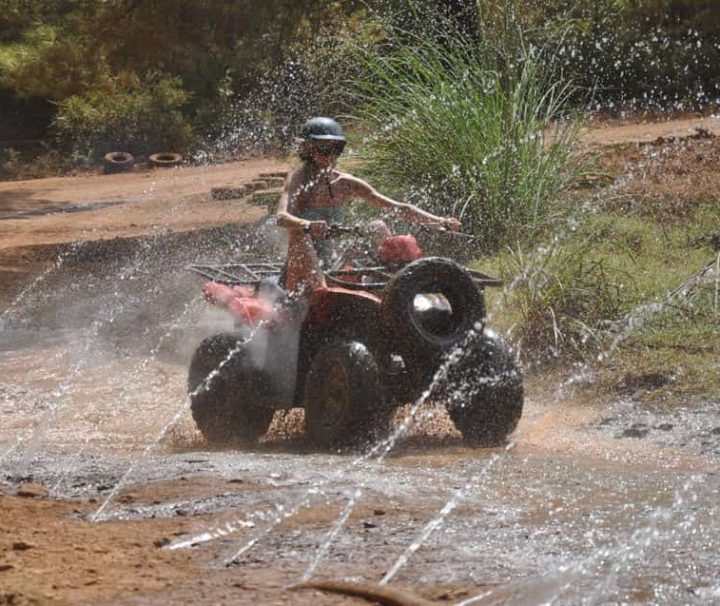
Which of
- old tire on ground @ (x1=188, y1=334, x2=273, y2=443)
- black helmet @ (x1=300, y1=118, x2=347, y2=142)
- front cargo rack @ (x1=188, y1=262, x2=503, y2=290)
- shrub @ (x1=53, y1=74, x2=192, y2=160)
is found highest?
black helmet @ (x1=300, y1=118, x2=347, y2=142)

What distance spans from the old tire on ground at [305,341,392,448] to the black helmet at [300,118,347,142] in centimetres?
128

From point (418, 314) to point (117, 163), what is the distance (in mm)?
18737

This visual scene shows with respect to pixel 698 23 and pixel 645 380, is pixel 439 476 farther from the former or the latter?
pixel 698 23

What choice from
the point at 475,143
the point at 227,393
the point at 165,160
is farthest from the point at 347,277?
the point at 165,160

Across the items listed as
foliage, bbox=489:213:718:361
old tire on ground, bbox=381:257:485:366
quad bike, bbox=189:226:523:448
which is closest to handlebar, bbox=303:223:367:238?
quad bike, bbox=189:226:523:448

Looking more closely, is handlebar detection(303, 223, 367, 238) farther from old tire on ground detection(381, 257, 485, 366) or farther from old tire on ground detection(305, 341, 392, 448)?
old tire on ground detection(305, 341, 392, 448)

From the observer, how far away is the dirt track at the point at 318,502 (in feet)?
17.1

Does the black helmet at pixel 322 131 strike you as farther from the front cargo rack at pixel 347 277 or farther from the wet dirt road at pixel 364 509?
the wet dirt road at pixel 364 509

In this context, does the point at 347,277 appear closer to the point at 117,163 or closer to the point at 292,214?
the point at 292,214

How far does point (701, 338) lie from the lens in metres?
10.4

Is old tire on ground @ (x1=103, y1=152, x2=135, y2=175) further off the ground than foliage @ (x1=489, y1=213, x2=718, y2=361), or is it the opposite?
foliage @ (x1=489, y1=213, x2=718, y2=361)

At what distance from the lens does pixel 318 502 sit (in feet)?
20.9

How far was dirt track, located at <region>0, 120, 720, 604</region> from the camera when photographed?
5199 millimetres

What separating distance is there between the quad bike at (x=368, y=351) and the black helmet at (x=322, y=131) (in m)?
0.69
